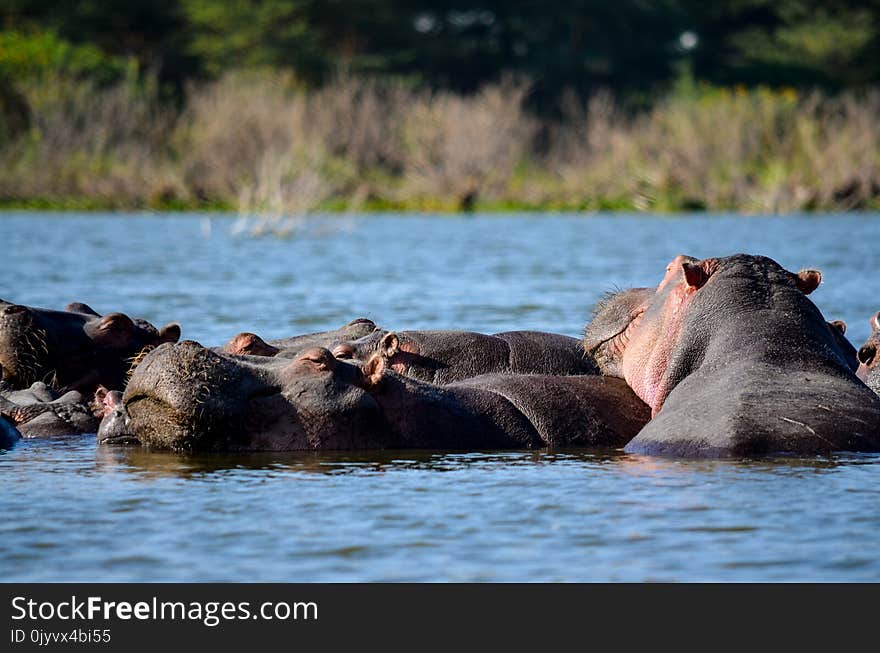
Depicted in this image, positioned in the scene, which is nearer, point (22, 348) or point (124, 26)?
point (22, 348)

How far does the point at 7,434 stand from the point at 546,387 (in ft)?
7.76

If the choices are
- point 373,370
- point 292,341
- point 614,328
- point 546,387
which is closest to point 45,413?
point 292,341

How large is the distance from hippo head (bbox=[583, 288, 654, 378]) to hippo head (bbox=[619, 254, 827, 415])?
4.5 inches

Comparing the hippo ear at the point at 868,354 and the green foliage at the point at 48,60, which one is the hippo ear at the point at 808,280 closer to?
the hippo ear at the point at 868,354

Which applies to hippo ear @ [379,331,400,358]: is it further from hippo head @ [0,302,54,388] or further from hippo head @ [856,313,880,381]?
hippo head @ [856,313,880,381]

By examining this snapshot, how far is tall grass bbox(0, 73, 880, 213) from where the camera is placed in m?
43.0

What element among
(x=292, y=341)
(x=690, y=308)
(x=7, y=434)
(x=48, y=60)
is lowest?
(x=7, y=434)

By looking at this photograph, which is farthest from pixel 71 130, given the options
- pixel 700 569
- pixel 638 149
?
pixel 700 569

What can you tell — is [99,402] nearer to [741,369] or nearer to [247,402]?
[247,402]

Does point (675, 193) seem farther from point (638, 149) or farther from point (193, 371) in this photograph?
point (193, 371)

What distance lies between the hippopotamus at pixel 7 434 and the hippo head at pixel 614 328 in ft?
8.51

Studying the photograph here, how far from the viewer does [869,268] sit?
21.5 meters

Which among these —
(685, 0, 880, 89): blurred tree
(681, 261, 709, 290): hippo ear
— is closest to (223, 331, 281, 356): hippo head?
(681, 261, 709, 290): hippo ear

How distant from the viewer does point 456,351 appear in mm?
7648
